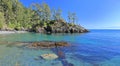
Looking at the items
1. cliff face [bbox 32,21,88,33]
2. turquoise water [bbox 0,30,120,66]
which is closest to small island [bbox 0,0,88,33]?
cliff face [bbox 32,21,88,33]

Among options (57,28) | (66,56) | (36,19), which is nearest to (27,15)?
(36,19)

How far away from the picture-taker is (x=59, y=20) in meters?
102

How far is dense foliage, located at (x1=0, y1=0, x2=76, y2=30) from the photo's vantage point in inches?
3871

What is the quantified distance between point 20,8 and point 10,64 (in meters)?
94.2

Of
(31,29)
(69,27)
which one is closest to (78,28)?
(69,27)

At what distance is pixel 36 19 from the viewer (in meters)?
109

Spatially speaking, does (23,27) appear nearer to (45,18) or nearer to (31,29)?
(31,29)

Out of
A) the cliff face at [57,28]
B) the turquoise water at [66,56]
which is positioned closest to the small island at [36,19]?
the cliff face at [57,28]

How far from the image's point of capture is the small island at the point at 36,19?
98062mm

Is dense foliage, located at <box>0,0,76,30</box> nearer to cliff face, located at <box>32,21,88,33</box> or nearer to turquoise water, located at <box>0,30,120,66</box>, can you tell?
cliff face, located at <box>32,21,88,33</box>

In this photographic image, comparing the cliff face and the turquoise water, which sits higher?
the cliff face

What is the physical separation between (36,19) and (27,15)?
291 inches

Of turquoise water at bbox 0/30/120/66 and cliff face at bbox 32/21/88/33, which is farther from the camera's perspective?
cliff face at bbox 32/21/88/33

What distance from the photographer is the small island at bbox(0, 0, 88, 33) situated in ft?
322
